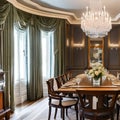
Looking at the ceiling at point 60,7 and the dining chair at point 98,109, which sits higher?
the ceiling at point 60,7

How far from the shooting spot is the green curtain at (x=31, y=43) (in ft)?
16.4

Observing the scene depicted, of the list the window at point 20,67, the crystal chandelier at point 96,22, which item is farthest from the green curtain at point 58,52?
the crystal chandelier at point 96,22

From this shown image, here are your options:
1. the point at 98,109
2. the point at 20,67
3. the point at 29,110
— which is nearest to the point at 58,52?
the point at 20,67

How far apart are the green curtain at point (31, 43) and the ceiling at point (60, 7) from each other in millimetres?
180

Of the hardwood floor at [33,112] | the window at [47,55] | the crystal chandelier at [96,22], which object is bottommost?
the hardwood floor at [33,112]

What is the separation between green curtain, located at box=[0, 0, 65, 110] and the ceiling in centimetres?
18

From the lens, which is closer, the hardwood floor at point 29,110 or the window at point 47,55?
the hardwood floor at point 29,110

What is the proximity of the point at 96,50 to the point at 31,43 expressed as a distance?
3462 mm

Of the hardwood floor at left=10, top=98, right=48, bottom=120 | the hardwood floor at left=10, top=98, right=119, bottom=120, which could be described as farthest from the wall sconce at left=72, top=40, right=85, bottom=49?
the hardwood floor at left=10, top=98, right=119, bottom=120

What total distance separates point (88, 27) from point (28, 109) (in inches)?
111

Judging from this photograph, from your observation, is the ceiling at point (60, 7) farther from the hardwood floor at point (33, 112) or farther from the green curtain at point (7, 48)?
the hardwood floor at point (33, 112)

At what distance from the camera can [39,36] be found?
7.28 meters

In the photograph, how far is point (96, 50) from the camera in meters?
9.37

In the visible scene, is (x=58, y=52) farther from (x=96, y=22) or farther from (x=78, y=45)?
(x=96, y=22)
